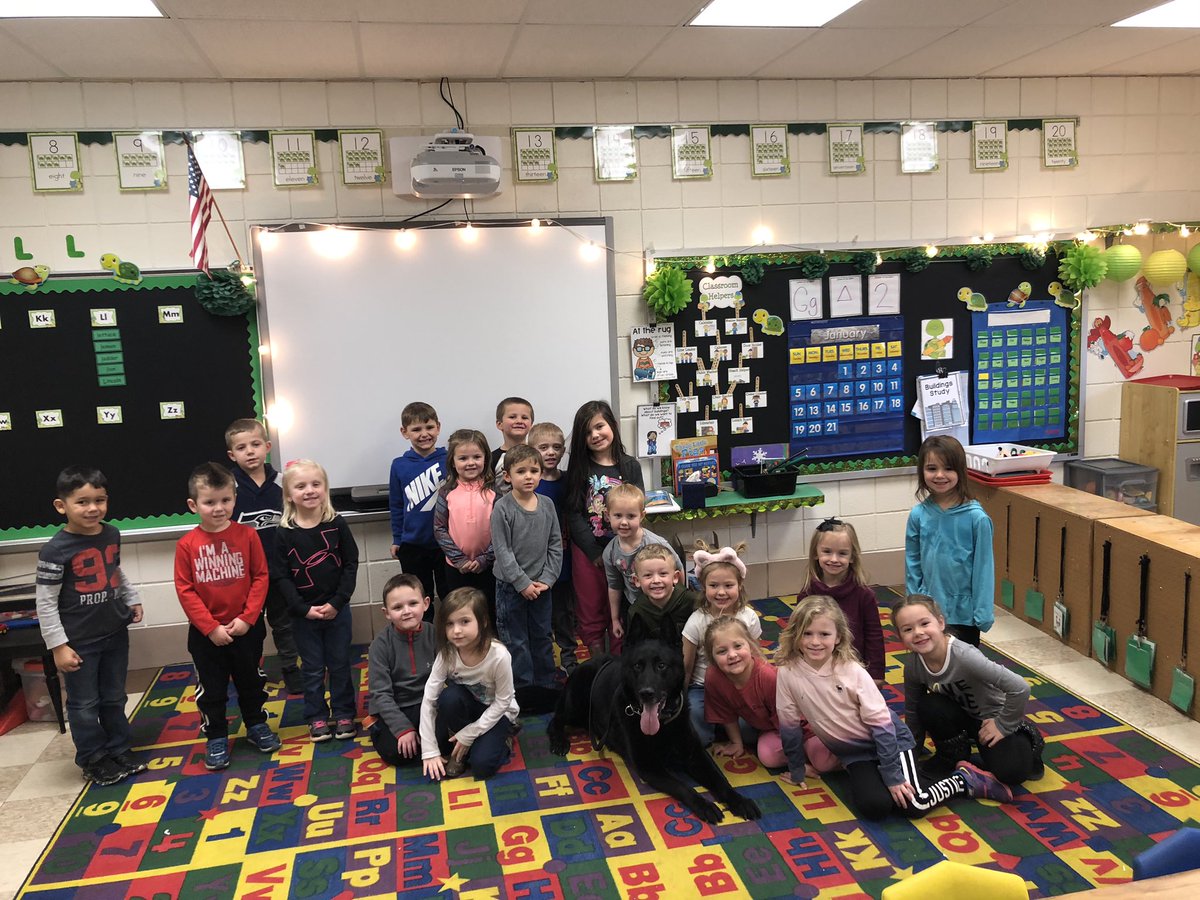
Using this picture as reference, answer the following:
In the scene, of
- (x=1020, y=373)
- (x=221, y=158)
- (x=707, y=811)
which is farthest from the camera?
(x=1020, y=373)

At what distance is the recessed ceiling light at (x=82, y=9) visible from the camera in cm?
300

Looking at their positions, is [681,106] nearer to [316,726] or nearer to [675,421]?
[675,421]

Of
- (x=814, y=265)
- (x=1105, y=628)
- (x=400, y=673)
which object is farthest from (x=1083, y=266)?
(x=400, y=673)

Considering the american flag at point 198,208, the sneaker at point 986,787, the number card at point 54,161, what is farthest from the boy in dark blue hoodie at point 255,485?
the sneaker at point 986,787

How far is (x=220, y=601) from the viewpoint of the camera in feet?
10.8

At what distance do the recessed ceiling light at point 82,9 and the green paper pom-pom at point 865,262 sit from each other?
339 cm

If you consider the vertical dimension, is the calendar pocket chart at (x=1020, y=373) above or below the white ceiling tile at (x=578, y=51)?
below

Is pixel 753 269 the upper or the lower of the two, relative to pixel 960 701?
upper

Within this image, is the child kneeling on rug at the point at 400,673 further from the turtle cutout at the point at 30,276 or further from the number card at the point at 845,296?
the number card at the point at 845,296

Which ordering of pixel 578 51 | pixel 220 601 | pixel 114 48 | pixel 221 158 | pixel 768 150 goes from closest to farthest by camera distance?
pixel 220 601 → pixel 114 48 → pixel 578 51 → pixel 221 158 → pixel 768 150

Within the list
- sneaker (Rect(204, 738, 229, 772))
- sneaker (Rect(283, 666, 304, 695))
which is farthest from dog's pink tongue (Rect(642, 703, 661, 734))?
sneaker (Rect(283, 666, 304, 695))

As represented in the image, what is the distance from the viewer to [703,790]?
2.97 meters

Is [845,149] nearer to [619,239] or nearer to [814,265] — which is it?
[814,265]

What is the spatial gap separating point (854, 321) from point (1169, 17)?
Result: 1.88 meters
